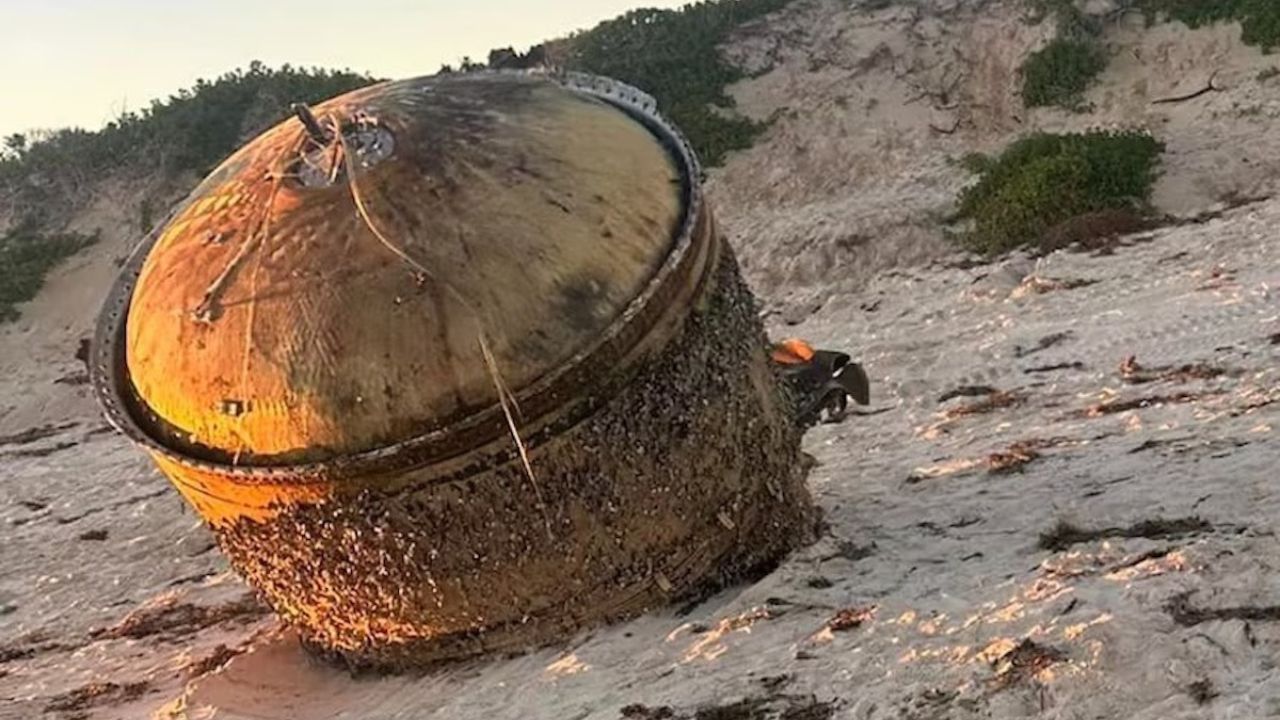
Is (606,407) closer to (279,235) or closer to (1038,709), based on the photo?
(279,235)

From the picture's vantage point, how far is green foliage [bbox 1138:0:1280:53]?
15594mm

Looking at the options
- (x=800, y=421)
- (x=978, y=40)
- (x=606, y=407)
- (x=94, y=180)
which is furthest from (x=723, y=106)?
(x=606, y=407)

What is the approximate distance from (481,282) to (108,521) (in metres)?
6.60

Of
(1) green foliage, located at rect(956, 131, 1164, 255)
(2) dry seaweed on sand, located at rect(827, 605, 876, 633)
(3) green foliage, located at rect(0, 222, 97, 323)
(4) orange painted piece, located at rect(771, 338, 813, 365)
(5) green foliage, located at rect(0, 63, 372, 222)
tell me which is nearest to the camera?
(2) dry seaweed on sand, located at rect(827, 605, 876, 633)

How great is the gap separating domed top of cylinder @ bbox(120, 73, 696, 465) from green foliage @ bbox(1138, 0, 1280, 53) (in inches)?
514

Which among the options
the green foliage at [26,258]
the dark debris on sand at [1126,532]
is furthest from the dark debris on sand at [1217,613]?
the green foliage at [26,258]

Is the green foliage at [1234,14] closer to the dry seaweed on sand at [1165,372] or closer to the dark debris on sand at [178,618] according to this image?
the dry seaweed on sand at [1165,372]

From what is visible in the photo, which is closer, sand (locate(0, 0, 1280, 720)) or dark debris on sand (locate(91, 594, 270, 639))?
sand (locate(0, 0, 1280, 720))

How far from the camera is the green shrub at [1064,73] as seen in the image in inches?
650

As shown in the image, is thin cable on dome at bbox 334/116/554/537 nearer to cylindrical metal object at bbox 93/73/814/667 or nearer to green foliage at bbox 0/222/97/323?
cylindrical metal object at bbox 93/73/814/667

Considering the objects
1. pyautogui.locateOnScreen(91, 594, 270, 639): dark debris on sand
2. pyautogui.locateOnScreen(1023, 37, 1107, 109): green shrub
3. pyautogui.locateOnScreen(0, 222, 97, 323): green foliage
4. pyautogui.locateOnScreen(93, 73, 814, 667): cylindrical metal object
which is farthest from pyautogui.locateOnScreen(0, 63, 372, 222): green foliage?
pyautogui.locateOnScreen(93, 73, 814, 667): cylindrical metal object

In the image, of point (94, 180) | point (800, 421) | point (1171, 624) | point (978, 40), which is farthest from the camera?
point (94, 180)

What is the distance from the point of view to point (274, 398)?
4340 millimetres

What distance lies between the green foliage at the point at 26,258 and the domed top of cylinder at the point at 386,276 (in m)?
14.0
